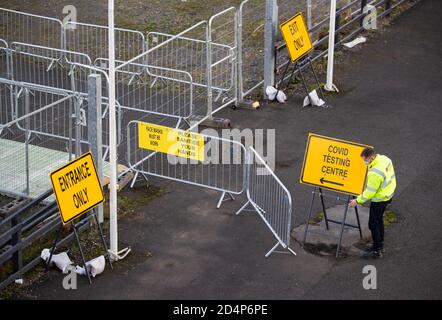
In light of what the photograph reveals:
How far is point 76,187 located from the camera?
44.2 feet

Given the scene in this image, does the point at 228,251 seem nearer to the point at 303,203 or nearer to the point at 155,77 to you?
the point at 303,203

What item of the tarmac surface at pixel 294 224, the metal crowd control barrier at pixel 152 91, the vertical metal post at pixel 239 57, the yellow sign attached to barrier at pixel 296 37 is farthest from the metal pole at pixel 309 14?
the metal crowd control barrier at pixel 152 91

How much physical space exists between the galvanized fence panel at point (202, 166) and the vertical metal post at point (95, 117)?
63.7 inches

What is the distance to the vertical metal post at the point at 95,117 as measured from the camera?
46.2 feet

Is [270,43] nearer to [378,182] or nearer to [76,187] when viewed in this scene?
[378,182]

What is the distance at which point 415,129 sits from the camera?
61.1 ft

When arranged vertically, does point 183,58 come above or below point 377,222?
above

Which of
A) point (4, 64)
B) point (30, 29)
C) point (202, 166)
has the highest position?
point (30, 29)

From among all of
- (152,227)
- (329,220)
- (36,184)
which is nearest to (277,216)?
(329,220)

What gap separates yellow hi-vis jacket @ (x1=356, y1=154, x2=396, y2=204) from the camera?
13805 mm

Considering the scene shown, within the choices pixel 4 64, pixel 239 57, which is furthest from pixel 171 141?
pixel 4 64

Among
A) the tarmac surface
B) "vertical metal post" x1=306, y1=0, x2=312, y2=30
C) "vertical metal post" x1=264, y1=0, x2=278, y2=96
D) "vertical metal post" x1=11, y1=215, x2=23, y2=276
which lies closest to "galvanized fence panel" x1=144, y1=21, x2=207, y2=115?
"vertical metal post" x1=264, y1=0, x2=278, y2=96

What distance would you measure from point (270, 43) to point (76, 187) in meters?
7.33

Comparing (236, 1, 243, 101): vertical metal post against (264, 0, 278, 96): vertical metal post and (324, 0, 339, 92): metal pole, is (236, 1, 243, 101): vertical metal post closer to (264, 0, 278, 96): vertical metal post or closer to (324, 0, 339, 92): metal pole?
(264, 0, 278, 96): vertical metal post
